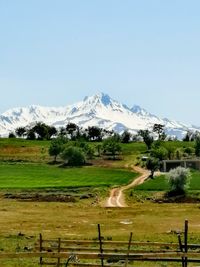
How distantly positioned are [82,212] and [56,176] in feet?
212

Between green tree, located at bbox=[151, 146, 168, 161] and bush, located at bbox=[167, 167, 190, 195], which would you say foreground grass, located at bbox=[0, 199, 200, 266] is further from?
green tree, located at bbox=[151, 146, 168, 161]

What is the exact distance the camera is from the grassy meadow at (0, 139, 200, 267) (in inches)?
2031

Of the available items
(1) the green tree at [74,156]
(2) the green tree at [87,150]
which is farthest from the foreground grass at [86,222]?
(2) the green tree at [87,150]

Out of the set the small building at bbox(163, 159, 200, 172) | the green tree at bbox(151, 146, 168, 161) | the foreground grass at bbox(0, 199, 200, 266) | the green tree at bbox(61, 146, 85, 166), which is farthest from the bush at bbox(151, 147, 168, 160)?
the foreground grass at bbox(0, 199, 200, 266)

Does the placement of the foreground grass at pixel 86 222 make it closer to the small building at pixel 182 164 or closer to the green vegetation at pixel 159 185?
the green vegetation at pixel 159 185

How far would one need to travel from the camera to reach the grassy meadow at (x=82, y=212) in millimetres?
51594

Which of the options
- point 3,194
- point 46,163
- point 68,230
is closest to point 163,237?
point 68,230

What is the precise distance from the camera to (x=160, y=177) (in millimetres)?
134250

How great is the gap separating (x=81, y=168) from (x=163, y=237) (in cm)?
11130

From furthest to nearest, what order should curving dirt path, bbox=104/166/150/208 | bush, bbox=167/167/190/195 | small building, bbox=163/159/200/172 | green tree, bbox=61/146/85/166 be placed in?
green tree, bbox=61/146/85/166 < small building, bbox=163/159/200/172 < bush, bbox=167/167/190/195 < curving dirt path, bbox=104/166/150/208

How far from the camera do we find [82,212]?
79.4m

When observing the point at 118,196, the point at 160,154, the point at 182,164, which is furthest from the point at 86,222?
the point at 160,154

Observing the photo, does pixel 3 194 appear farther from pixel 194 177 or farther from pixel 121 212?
pixel 194 177

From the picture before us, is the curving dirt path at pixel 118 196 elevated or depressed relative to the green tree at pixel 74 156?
depressed
